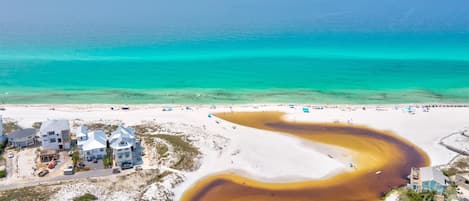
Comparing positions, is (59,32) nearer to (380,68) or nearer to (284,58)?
(284,58)

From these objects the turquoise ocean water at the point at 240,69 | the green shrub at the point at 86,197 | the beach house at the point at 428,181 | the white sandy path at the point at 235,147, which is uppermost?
the turquoise ocean water at the point at 240,69

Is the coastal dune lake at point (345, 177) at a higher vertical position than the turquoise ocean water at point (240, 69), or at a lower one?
lower

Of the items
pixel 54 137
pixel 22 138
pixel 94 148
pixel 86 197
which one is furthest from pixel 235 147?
pixel 22 138

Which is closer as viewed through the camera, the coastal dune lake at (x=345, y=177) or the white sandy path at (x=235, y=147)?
the coastal dune lake at (x=345, y=177)

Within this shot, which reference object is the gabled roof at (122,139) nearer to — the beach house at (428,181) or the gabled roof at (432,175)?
the beach house at (428,181)

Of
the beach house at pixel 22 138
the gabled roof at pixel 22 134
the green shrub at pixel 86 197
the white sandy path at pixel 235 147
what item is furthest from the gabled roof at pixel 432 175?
the gabled roof at pixel 22 134

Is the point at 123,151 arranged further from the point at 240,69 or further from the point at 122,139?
the point at 240,69

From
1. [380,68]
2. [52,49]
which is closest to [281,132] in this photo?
[380,68]

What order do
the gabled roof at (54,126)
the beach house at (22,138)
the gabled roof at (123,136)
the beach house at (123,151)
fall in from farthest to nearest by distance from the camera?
1. the beach house at (22,138)
2. the gabled roof at (54,126)
3. the gabled roof at (123,136)
4. the beach house at (123,151)
